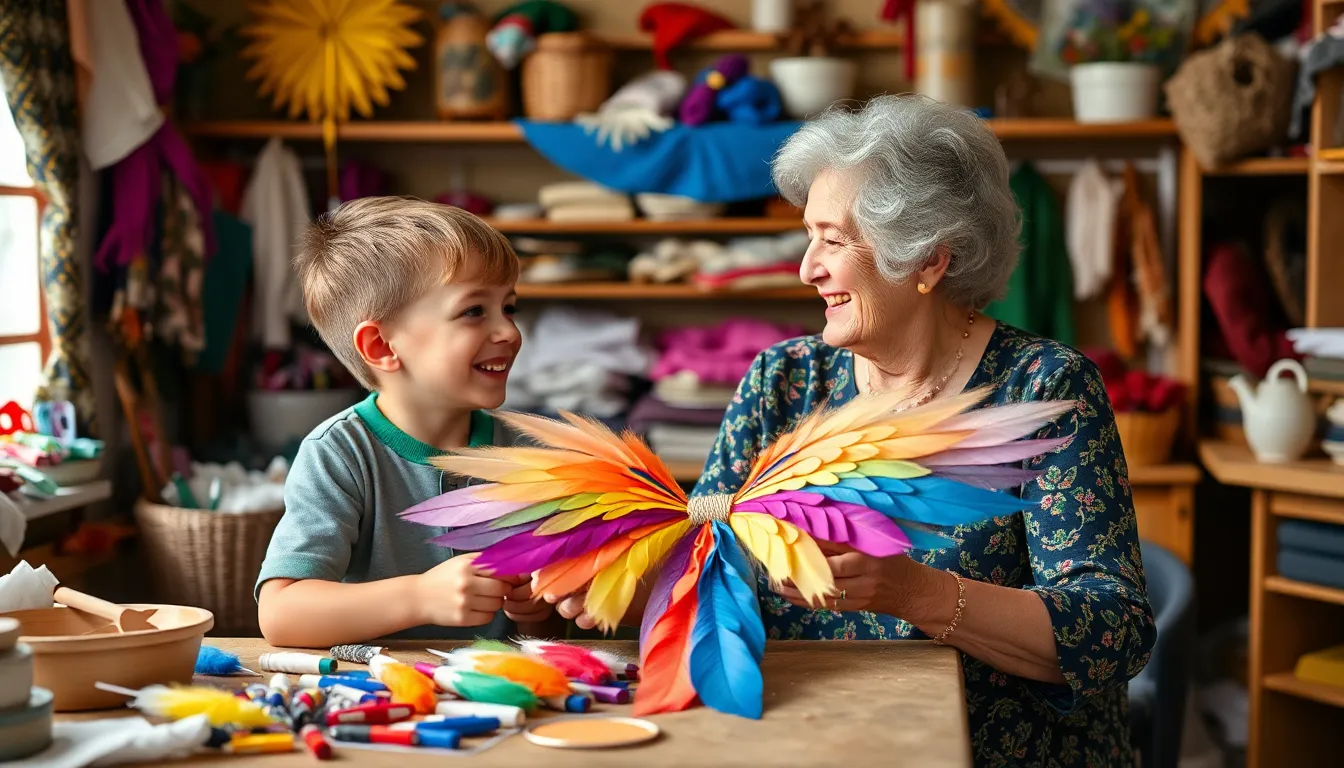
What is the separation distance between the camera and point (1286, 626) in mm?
3182

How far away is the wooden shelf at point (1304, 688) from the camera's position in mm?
3014

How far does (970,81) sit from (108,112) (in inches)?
93.3

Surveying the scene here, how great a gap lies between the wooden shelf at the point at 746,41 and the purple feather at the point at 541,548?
2952mm

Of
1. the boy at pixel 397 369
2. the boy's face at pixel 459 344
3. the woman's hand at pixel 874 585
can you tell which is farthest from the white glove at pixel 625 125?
the woman's hand at pixel 874 585

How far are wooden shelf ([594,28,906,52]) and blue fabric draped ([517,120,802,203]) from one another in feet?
1.10

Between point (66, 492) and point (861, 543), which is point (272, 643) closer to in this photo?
point (861, 543)

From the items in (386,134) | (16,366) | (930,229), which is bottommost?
(16,366)

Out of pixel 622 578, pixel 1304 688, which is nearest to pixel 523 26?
pixel 1304 688

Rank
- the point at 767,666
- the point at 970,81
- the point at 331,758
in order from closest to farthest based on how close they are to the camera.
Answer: the point at 331,758 < the point at 767,666 < the point at 970,81

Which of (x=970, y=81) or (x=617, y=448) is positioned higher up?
(x=970, y=81)

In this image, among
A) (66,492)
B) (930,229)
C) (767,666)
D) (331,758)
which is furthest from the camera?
(66,492)

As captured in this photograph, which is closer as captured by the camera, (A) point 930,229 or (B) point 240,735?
(B) point 240,735

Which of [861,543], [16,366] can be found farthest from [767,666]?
[16,366]

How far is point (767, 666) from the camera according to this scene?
1.39m
